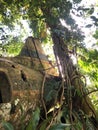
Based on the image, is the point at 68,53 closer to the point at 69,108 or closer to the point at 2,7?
the point at 69,108

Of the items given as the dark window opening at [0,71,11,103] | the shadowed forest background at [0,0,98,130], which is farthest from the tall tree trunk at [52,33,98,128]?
the dark window opening at [0,71,11,103]

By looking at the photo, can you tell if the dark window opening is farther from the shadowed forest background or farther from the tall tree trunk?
the tall tree trunk

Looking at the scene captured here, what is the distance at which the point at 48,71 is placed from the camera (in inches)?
233

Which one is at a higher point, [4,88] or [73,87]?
[4,88]

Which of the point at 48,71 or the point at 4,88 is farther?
the point at 48,71

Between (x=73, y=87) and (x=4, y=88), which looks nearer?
(x=4, y=88)

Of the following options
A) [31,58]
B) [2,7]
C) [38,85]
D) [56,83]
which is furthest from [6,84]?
[2,7]

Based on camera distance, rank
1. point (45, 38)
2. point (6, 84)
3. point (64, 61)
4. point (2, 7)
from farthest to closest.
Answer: point (45, 38) → point (2, 7) → point (64, 61) → point (6, 84)

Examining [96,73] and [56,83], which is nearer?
[56,83]

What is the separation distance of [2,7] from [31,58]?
1.84 meters

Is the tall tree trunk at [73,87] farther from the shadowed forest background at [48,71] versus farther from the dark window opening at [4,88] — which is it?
the dark window opening at [4,88]

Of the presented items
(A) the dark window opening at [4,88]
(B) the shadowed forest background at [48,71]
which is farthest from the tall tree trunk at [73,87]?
(A) the dark window opening at [4,88]

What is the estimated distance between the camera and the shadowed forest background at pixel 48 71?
4.18 meters

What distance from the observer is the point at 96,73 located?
250 inches
